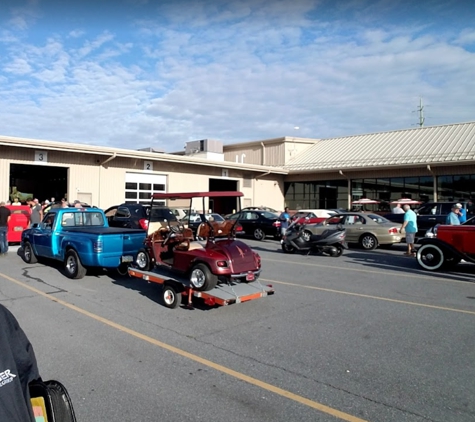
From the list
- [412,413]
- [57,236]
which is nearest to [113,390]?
[412,413]

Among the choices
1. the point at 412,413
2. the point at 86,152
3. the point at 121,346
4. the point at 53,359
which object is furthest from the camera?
the point at 86,152

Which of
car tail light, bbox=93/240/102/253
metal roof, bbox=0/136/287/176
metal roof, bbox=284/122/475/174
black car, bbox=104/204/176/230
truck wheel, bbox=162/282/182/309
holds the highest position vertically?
metal roof, bbox=284/122/475/174

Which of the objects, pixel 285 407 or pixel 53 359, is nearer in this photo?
pixel 285 407

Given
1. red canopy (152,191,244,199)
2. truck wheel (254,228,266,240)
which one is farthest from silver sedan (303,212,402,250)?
red canopy (152,191,244,199)

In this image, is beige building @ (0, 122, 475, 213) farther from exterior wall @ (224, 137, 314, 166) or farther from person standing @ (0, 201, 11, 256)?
person standing @ (0, 201, 11, 256)

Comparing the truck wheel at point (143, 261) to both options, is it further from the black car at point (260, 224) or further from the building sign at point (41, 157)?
the building sign at point (41, 157)

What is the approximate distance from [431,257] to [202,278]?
7577mm

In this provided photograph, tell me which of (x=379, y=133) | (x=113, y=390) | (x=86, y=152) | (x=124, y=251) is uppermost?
(x=379, y=133)

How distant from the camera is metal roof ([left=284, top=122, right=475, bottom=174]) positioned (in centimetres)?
2842

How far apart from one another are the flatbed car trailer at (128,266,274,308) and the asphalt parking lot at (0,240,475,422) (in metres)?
0.26

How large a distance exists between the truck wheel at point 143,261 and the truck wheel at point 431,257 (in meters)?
7.68

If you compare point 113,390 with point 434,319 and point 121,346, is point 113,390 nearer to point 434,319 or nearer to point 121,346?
point 121,346

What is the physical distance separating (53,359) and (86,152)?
19672mm

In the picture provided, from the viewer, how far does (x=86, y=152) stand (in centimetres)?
2325
